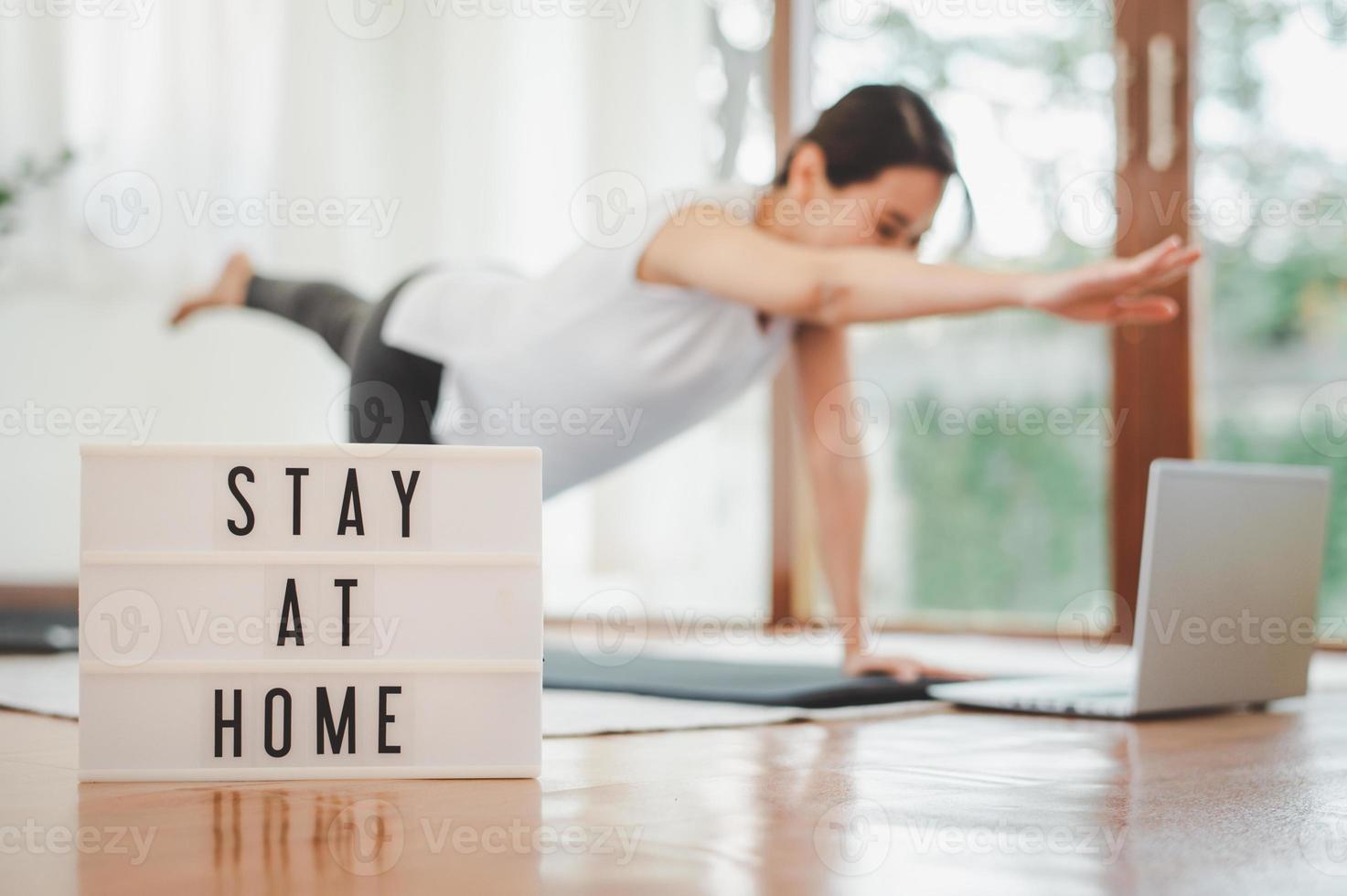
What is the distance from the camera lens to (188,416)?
3359mm

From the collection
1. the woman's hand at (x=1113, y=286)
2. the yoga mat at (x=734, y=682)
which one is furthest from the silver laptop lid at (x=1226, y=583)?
the yoga mat at (x=734, y=682)

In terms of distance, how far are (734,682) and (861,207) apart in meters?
0.67

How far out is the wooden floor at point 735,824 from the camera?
2.46 feet

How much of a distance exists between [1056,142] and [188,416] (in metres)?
2.12

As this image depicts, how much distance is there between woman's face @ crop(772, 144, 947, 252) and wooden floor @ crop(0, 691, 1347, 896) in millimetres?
840

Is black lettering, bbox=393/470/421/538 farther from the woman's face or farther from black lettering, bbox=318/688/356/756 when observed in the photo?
the woman's face

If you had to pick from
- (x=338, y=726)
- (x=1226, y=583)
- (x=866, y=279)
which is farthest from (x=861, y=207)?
(x=338, y=726)

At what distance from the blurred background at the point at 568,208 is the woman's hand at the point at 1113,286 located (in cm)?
152

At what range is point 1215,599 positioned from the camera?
1.52 m

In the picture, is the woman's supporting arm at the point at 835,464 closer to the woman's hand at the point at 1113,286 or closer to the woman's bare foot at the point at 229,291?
the woman's hand at the point at 1113,286

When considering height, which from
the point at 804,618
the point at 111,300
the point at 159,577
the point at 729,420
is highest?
the point at 111,300

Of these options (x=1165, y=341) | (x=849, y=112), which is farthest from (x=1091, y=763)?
(x=1165, y=341)

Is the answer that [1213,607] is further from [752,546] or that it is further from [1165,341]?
[752,546]

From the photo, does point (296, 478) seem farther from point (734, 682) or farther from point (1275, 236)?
point (1275, 236)
